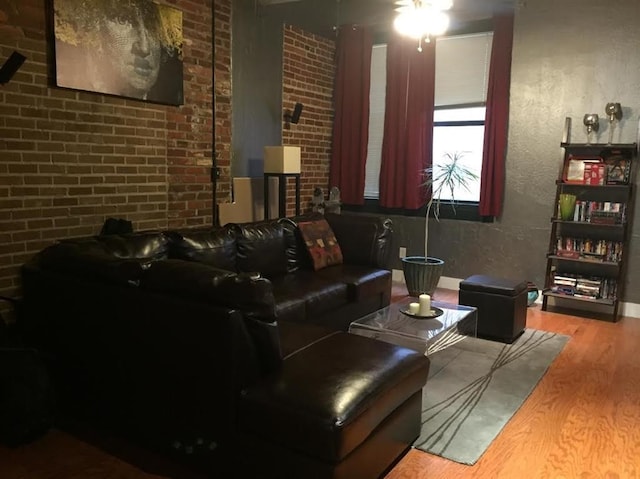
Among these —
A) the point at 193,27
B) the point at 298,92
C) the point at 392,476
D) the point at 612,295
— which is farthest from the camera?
the point at 298,92

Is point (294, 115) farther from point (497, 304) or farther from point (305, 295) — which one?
point (497, 304)

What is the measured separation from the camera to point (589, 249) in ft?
15.1

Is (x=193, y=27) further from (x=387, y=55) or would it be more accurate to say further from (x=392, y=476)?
(x=392, y=476)

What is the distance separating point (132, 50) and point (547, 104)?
135 inches

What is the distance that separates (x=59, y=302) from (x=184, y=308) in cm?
84

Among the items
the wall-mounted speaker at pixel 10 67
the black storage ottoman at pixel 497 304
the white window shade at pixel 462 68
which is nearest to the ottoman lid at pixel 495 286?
the black storage ottoman at pixel 497 304

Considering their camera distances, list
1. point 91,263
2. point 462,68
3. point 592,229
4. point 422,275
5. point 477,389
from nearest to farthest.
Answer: point 91,263 → point 477,389 → point 592,229 → point 422,275 → point 462,68

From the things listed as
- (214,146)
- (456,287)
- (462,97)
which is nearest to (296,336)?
(214,146)

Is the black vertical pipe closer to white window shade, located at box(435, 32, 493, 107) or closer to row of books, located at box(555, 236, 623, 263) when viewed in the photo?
white window shade, located at box(435, 32, 493, 107)

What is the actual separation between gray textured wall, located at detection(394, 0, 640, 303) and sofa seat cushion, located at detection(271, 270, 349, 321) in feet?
6.87

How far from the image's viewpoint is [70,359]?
2.55 metres

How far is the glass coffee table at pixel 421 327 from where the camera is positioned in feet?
9.74

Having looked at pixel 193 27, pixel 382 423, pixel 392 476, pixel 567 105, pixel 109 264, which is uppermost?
pixel 193 27

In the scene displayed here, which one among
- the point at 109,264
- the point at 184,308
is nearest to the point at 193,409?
the point at 184,308
